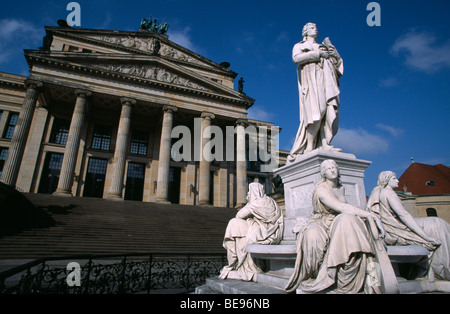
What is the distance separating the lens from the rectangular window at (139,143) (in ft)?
98.6

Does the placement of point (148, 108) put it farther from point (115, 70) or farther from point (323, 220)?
point (323, 220)

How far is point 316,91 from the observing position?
14.9 ft

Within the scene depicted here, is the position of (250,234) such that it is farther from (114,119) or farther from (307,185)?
(114,119)

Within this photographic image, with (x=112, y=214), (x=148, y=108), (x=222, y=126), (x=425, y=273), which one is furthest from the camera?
(x=222, y=126)

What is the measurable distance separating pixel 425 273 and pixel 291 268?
1550 mm

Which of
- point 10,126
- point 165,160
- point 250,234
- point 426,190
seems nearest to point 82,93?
point 165,160

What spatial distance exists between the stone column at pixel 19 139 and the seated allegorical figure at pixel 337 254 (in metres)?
24.9

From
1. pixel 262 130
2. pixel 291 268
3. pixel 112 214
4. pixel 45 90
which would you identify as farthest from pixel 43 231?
pixel 262 130

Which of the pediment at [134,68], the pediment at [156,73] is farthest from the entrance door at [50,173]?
the pediment at [156,73]

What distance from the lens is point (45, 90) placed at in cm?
2431

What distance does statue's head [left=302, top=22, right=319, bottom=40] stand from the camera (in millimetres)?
4949

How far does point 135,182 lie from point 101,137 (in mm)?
6809

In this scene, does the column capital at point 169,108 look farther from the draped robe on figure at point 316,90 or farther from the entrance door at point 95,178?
the draped robe on figure at point 316,90
